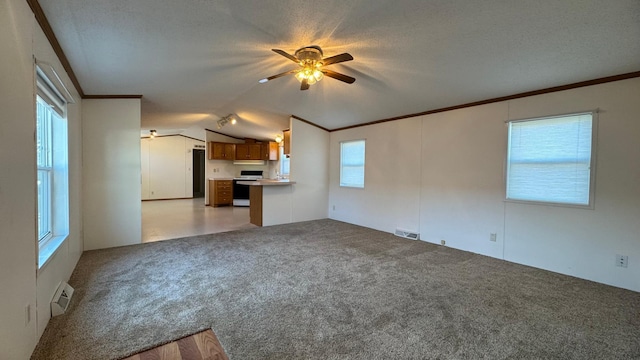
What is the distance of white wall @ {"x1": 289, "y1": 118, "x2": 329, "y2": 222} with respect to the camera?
19.9 ft

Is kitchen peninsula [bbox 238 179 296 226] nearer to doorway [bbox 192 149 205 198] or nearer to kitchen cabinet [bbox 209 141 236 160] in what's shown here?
kitchen cabinet [bbox 209 141 236 160]

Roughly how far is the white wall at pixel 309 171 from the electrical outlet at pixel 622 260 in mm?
4933

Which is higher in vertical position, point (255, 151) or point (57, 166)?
point (255, 151)

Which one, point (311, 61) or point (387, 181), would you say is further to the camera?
point (387, 181)

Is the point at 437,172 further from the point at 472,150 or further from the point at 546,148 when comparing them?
the point at 546,148

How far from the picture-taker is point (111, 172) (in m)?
4.04

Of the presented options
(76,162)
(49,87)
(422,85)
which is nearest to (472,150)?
(422,85)

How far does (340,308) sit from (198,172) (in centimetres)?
980

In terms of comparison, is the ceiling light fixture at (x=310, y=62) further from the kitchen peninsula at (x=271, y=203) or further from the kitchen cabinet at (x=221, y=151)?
the kitchen cabinet at (x=221, y=151)

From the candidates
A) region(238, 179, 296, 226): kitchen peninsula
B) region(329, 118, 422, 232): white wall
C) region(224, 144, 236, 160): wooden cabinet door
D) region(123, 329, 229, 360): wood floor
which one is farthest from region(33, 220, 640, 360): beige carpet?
region(224, 144, 236, 160): wooden cabinet door

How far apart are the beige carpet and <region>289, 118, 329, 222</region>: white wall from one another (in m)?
2.55

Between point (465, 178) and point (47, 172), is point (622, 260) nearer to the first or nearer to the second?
point (465, 178)

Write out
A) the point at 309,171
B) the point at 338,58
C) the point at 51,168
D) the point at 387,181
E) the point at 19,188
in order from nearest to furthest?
the point at 19,188
the point at 338,58
the point at 51,168
the point at 387,181
the point at 309,171

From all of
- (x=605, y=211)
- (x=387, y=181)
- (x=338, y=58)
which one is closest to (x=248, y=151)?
(x=387, y=181)
